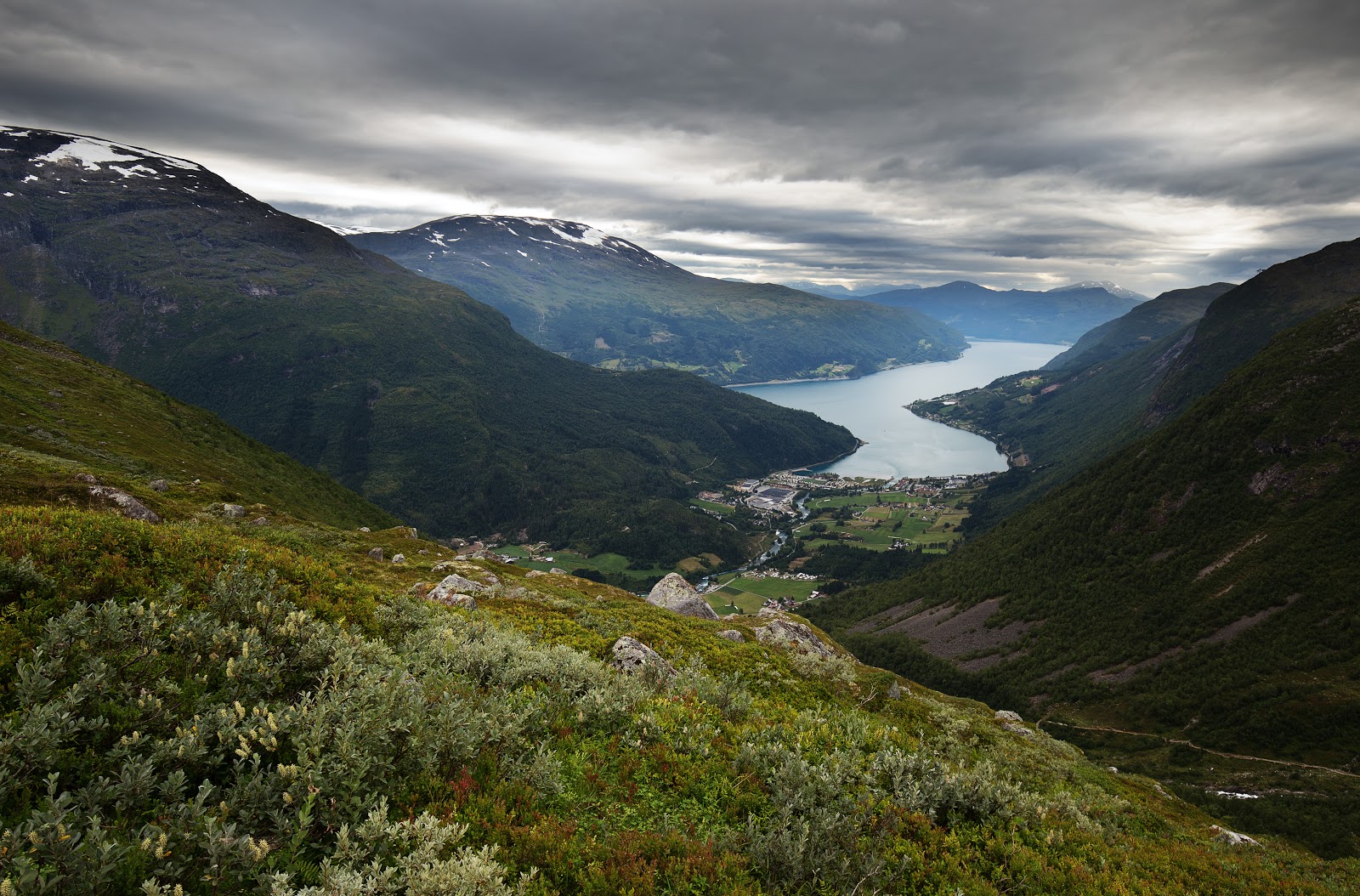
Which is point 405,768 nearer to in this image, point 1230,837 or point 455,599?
point 455,599

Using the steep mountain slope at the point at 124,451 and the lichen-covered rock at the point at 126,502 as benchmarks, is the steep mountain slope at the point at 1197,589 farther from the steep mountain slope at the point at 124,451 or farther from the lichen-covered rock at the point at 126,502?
the lichen-covered rock at the point at 126,502

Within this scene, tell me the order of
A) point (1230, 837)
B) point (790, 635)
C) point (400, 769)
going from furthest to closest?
point (790, 635) → point (1230, 837) → point (400, 769)

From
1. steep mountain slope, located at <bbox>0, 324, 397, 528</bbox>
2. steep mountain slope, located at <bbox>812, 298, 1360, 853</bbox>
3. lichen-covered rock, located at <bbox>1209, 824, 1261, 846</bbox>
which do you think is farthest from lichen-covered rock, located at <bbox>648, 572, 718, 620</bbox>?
steep mountain slope, located at <bbox>812, 298, 1360, 853</bbox>

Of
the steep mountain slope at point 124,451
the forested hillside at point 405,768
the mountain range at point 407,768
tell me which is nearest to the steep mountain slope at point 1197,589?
the forested hillside at point 405,768

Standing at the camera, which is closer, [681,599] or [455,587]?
[455,587]

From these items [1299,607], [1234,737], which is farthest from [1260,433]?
[1234,737]

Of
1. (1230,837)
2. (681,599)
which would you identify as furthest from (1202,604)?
(681,599)
